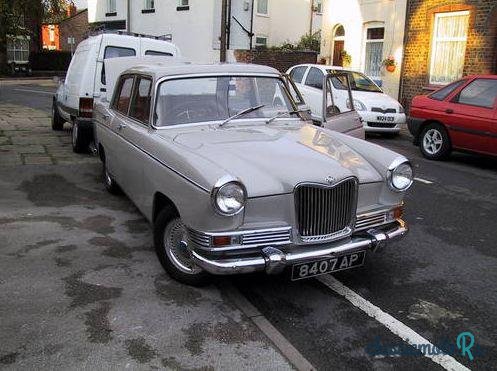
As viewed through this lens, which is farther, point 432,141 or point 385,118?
point 385,118

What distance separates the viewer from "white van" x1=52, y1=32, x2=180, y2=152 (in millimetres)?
9250

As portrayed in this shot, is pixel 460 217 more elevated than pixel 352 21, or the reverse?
pixel 352 21

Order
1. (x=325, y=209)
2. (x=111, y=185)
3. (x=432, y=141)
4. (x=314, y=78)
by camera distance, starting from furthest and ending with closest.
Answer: (x=314, y=78) → (x=432, y=141) → (x=111, y=185) → (x=325, y=209)

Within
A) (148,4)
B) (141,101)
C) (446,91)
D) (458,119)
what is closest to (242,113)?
(141,101)

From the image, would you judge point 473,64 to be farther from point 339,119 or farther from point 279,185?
point 279,185

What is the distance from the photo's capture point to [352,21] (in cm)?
1848

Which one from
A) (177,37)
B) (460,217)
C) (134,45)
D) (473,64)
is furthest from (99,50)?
(177,37)

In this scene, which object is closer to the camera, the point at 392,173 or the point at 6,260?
the point at 392,173

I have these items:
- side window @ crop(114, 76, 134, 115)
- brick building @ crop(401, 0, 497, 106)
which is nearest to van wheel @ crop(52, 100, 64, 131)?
side window @ crop(114, 76, 134, 115)

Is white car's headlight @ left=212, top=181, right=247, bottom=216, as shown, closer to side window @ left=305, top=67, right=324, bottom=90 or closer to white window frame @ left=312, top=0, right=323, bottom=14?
side window @ left=305, top=67, right=324, bottom=90

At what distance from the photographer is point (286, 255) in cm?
372

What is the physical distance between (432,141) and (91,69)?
6388mm

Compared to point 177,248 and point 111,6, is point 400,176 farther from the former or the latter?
point 111,6

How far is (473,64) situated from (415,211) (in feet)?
30.6
